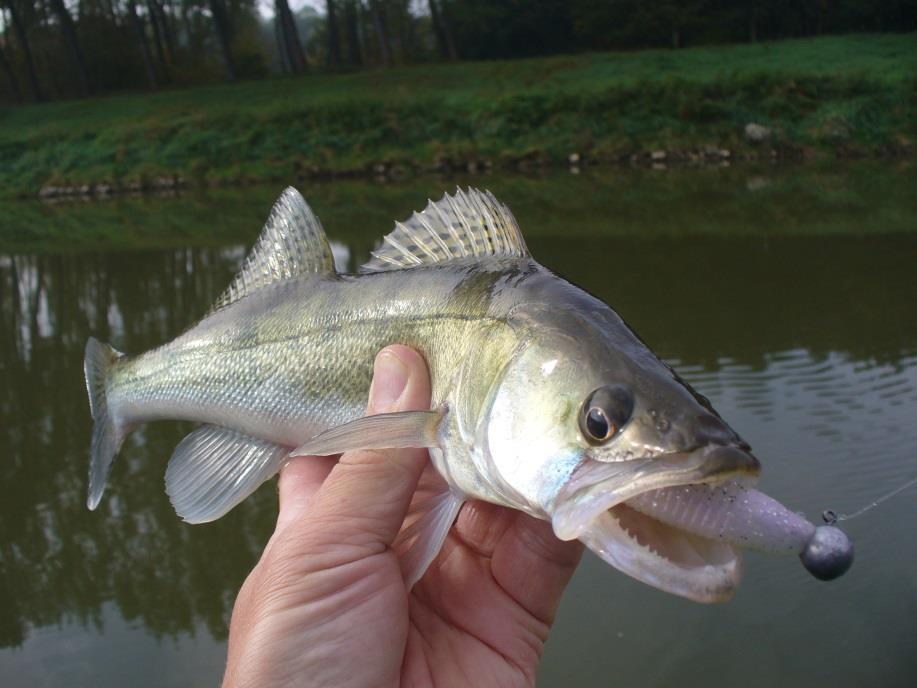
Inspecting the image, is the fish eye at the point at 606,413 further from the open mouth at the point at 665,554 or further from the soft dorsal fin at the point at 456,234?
the soft dorsal fin at the point at 456,234

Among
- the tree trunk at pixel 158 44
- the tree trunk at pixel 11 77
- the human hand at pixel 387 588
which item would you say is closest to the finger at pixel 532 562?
the human hand at pixel 387 588

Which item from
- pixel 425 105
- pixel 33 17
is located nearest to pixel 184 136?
pixel 425 105

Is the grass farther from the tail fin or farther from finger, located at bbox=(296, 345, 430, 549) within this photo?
finger, located at bbox=(296, 345, 430, 549)

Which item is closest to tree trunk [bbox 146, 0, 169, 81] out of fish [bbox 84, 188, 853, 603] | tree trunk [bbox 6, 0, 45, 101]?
tree trunk [bbox 6, 0, 45, 101]

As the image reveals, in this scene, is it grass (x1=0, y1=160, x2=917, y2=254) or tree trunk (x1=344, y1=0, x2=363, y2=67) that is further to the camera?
tree trunk (x1=344, y1=0, x2=363, y2=67)

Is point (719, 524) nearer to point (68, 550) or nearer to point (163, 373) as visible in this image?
point (163, 373)

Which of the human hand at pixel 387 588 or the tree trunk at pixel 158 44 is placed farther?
the tree trunk at pixel 158 44

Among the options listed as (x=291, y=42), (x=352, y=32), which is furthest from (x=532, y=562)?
(x=352, y=32)
